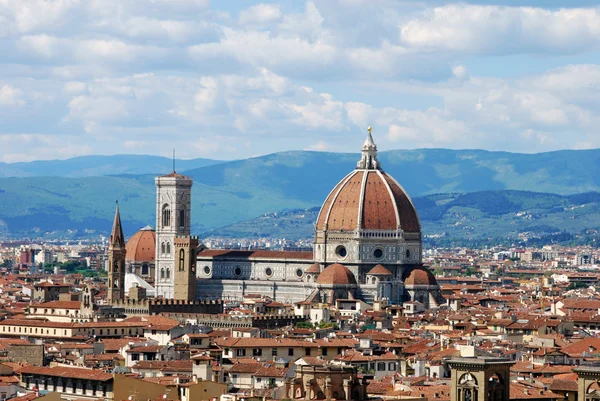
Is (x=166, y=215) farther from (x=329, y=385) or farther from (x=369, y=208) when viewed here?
(x=329, y=385)

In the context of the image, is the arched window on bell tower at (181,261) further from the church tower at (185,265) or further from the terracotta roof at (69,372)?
the terracotta roof at (69,372)

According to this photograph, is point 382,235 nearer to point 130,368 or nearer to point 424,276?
point 424,276

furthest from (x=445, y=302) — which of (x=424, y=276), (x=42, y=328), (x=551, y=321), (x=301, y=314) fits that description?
(x=42, y=328)

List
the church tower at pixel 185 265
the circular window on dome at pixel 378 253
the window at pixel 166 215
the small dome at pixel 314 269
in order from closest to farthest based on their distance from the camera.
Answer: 1. the church tower at pixel 185 265
2. the small dome at pixel 314 269
3. the circular window on dome at pixel 378 253
4. the window at pixel 166 215

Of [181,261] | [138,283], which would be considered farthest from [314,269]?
[138,283]

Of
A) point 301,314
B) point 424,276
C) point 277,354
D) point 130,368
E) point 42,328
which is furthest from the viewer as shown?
point 424,276

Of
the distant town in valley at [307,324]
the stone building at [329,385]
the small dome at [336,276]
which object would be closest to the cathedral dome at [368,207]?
the distant town in valley at [307,324]

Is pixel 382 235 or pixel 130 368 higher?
pixel 382 235
